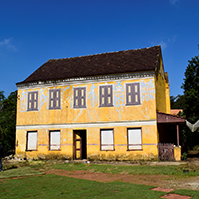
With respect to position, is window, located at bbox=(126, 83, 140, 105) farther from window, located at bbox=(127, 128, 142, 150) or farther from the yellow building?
window, located at bbox=(127, 128, 142, 150)

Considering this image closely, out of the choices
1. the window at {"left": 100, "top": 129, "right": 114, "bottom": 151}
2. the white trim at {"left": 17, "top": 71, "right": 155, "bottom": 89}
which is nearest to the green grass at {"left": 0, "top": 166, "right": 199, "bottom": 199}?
the window at {"left": 100, "top": 129, "right": 114, "bottom": 151}

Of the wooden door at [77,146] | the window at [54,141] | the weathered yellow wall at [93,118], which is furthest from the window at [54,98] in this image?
the wooden door at [77,146]

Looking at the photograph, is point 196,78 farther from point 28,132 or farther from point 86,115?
point 28,132

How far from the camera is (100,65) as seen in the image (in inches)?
904

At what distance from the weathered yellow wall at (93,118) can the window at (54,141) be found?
337mm

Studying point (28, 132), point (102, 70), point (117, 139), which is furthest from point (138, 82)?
point (28, 132)

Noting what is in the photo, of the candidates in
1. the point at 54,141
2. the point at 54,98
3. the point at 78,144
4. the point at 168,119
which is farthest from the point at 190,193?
the point at 54,98

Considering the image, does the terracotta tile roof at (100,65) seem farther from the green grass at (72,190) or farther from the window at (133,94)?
the green grass at (72,190)

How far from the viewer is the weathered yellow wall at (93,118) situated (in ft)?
64.7

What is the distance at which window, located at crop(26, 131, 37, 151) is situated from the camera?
2242 centimetres

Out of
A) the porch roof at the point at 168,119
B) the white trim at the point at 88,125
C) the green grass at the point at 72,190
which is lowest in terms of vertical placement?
the green grass at the point at 72,190

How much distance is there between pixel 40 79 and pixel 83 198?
16.3m

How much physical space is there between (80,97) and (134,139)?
224 inches

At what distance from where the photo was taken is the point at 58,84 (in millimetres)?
22375
